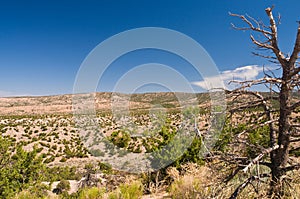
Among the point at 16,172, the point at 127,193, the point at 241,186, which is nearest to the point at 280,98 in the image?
the point at 241,186

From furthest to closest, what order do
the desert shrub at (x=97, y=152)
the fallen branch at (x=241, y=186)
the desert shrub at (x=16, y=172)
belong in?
the desert shrub at (x=97, y=152)
the desert shrub at (x=16, y=172)
the fallen branch at (x=241, y=186)

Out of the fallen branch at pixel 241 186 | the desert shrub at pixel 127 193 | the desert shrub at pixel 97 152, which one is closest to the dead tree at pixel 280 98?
the fallen branch at pixel 241 186

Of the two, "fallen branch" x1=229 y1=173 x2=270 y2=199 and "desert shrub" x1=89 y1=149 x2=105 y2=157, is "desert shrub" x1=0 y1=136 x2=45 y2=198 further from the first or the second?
"desert shrub" x1=89 y1=149 x2=105 y2=157

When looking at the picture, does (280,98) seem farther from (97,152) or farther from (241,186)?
(97,152)

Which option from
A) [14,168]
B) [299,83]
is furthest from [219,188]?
[14,168]

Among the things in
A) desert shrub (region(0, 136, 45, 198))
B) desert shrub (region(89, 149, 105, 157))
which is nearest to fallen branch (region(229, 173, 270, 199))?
desert shrub (region(0, 136, 45, 198))

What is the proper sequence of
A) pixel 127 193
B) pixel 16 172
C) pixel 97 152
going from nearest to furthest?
pixel 127 193 < pixel 16 172 < pixel 97 152

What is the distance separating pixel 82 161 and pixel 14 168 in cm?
1761

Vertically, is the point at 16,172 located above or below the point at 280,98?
below

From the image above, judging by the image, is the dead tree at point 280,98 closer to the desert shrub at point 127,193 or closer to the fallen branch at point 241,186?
the fallen branch at point 241,186

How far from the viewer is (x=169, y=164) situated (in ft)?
28.6

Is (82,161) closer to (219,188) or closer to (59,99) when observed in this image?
(219,188)

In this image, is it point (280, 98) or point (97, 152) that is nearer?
point (280, 98)

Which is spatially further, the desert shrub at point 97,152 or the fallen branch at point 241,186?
the desert shrub at point 97,152
